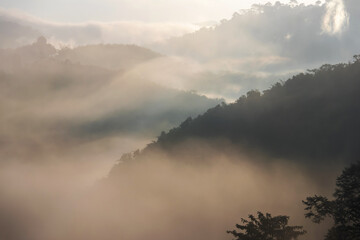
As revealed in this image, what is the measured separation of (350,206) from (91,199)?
183 meters

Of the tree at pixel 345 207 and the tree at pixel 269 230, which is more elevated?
the tree at pixel 269 230

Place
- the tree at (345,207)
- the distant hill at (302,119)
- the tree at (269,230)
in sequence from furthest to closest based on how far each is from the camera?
the distant hill at (302,119) → the tree at (269,230) → the tree at (345,207)

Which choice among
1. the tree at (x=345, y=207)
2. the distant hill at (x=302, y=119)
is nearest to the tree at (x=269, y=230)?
the tree at (x=345, y=207)

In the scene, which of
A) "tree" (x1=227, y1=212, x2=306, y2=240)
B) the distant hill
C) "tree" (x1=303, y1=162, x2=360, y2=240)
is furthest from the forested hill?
"tree" (x1=303, y1=162, x2=360, y2=240)

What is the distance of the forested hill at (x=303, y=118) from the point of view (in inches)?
4453

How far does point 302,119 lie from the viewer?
5098 inches

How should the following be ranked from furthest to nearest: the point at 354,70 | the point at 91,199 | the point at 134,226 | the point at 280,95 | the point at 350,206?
the point at 91,199 → the point at 134,226 → the point at 280,95 → the point at 354,70 → the point at 350,206

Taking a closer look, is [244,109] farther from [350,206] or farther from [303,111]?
[350,206]

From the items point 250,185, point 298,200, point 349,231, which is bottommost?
point 349,231

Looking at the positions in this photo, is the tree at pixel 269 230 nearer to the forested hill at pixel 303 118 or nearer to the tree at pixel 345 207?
the tree at pixel 345 207

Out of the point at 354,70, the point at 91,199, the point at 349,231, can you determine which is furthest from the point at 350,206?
the point at 91,199

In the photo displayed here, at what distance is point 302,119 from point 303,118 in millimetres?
461

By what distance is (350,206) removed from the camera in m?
17.5

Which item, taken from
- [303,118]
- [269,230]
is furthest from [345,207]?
[303,118]
